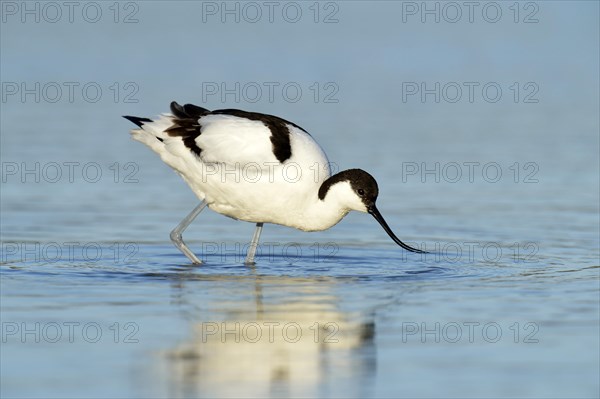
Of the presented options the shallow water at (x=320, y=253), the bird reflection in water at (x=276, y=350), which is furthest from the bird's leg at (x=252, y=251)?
the bird reflection in water at (x=276, y=350)

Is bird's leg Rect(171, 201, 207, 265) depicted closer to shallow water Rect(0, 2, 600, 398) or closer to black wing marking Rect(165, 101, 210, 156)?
shallow water Rect(0, 2, 600, 398)

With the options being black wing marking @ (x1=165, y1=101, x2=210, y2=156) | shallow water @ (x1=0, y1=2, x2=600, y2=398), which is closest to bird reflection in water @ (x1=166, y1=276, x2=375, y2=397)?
shallow water @ (x1=0, y1=2, x2=600, y2=398)

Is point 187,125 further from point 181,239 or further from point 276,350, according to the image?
point 276,350

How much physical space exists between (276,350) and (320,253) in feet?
10.7

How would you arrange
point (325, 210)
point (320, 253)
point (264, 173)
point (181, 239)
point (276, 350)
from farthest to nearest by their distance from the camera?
point (320, 253) → point (181, 239) → point (325, 210) → point (264, 173) → point (276, 350)

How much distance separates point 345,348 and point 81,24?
18.8 metres

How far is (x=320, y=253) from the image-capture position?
9.74m

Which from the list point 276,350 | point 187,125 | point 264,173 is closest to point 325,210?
point 264,173

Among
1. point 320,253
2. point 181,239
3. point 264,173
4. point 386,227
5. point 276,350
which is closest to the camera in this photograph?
point 276,350

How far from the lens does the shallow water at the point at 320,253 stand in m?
6.05

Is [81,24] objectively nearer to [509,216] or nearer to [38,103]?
[38,103]

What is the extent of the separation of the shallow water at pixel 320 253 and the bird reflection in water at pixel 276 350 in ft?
0.06

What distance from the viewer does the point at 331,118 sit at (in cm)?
1666

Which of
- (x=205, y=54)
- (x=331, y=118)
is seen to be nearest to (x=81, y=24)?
(x=205, y=54)
